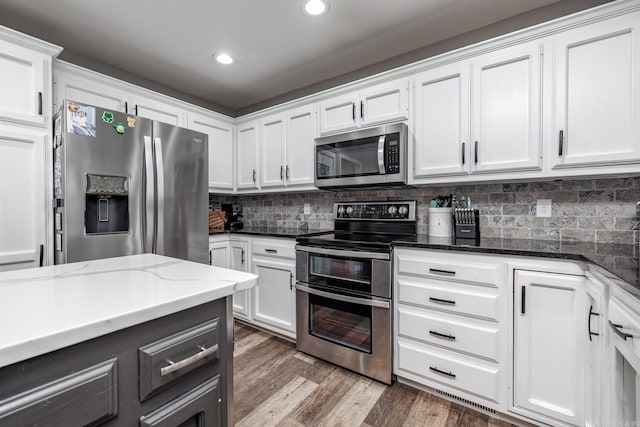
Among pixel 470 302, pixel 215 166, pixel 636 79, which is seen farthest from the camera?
pixel 215 166

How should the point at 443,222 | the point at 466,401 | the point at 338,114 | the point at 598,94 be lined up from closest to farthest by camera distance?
the point at 598,94 → the point at 466,401 → the point at 443,222 → the point at 338,114

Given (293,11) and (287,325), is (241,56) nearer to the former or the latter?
(293,11)

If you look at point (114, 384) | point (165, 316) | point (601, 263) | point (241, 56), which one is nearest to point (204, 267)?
point (165, 316)

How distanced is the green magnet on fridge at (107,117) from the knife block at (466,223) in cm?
247

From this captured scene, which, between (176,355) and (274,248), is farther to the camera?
(274,248)

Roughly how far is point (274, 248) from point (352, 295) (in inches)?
35.1

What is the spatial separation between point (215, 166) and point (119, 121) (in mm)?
1194

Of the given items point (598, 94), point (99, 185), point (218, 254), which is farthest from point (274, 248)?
point (598, 94)

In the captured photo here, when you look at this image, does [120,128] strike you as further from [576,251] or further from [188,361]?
[576,251]

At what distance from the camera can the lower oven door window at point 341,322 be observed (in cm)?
196

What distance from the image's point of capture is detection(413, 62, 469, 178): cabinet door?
1.92 meters

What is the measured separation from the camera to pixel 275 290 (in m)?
2.54

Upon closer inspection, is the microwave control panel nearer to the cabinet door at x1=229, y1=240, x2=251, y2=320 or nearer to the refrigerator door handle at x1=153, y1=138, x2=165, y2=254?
the cabinet door at x1=229, y1=240, x2=251, y2=320

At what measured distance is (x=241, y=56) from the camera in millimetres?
2451
